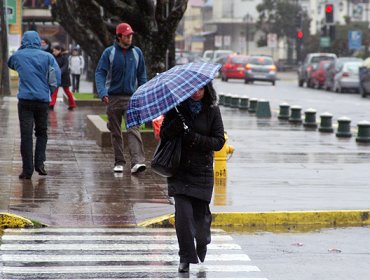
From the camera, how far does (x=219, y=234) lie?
1095cm

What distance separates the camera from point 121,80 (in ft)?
47.9

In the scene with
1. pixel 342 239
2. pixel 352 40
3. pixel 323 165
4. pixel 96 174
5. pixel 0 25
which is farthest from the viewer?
pixel 352 40

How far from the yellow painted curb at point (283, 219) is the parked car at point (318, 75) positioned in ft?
131

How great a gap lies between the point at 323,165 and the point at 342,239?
5.80 meters

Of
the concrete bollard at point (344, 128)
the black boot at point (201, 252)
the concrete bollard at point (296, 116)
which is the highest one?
the black boot at point (201, 252)

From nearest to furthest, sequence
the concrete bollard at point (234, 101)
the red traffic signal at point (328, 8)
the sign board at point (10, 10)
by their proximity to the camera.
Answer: the concrete bollard at point (234, 101)
the sign board at point (10, 10)
the red traffic signal at point (328, 8)

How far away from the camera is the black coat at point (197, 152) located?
8820 mm

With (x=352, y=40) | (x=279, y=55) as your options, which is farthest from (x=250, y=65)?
(x=279, y=55)

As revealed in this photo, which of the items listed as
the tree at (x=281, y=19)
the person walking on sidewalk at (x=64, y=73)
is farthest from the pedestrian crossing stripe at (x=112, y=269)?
the tree at (x=281, y=19)

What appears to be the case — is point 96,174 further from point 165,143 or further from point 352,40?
point 352,40

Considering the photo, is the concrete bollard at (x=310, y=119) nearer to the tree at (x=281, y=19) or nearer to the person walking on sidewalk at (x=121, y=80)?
the person walking on sidewalk at (x=121, y=80)

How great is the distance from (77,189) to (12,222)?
7.23 ft

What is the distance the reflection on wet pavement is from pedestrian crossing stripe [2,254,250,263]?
1.58m

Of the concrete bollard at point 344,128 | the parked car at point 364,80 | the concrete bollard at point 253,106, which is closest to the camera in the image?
the concrete bollard at point 344,128
